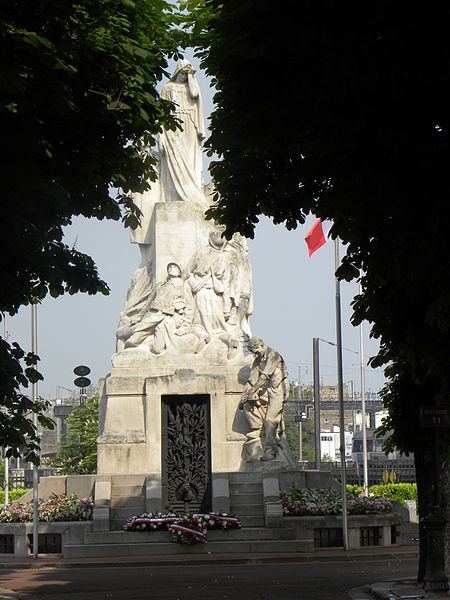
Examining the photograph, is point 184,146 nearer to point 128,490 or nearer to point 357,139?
point 128,490

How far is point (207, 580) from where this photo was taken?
20703 millimetres

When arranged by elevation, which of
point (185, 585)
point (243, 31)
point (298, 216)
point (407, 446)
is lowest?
point (185, 585)

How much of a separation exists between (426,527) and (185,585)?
5.08 metres

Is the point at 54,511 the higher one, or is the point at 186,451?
the point at 186,451

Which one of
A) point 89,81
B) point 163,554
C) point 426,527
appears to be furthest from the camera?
point 163,554

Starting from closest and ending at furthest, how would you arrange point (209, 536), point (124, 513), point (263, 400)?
1. point (209, 536)
2. point (124, 513)
3. point (263, 400)

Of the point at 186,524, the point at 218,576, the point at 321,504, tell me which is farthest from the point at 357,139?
the point at 321,504

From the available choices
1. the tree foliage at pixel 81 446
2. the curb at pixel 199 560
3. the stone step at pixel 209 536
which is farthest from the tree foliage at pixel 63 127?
the tree foliage at pixel 81 446

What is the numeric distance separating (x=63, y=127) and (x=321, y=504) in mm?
A: 16422

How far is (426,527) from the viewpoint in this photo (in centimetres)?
1664

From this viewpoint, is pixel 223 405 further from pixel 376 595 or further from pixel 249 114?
pixel 249 114

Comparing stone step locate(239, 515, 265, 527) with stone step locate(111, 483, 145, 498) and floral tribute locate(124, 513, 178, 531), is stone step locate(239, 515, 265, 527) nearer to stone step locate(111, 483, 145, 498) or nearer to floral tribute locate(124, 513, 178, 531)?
floral tribute locate(124, 513, 178, 531)

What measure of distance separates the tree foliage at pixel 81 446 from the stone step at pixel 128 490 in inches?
1207

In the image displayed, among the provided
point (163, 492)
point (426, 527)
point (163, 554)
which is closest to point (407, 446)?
point (426, 527)
